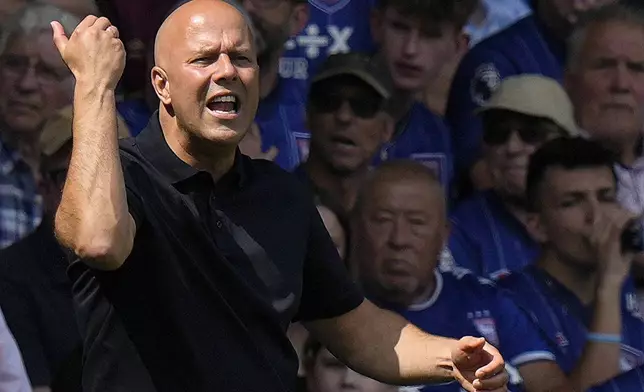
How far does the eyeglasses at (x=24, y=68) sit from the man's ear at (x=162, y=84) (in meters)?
1.25

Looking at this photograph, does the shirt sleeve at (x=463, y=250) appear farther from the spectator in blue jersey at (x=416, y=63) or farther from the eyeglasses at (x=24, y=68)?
the eyeglasses at (x=24, y=68)

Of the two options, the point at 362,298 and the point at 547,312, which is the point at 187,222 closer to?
the point at 362,298

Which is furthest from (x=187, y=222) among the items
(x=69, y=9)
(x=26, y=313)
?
(x=69, y=9)

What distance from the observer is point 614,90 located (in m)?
5.45

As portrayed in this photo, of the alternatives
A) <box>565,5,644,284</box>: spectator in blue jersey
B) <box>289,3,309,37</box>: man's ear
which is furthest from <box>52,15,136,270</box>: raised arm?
<box>565,5,644,284</box>: spectator in blue jersey

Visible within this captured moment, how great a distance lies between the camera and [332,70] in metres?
5.01

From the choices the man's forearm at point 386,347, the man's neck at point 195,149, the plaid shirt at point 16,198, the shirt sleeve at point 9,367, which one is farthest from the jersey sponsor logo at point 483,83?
the shirt sleeve at point 9,367

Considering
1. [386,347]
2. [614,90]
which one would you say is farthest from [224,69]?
[614,90]

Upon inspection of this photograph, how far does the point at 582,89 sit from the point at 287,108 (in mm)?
1111

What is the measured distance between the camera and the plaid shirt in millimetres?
4539

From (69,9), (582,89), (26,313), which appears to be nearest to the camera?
(26,313)

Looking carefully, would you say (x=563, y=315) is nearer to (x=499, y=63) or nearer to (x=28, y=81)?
(x=499, y=63)

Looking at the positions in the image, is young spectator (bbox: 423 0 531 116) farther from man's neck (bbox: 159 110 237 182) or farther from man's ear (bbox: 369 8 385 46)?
man's neck (bbox: 159 110 237 182)

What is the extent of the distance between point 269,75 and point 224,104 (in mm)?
1644
